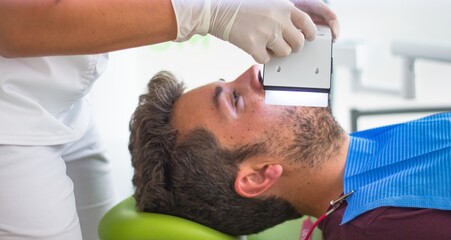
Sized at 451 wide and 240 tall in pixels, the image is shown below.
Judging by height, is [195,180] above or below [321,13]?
below

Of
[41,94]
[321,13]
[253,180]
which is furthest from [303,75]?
[41,94]

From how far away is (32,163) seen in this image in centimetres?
132

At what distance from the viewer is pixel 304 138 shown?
58.3 inches

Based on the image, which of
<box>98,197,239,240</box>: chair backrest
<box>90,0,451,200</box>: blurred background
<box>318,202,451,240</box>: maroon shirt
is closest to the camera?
<box>318,202,451,240</box>: maroon shirt

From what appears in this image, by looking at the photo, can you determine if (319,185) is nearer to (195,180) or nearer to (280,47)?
(195,180)

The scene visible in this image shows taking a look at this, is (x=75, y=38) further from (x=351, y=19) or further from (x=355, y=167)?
(x=351, y=19)

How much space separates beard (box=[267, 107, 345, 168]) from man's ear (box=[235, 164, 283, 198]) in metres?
0.05

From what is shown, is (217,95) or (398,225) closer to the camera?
(398,225)

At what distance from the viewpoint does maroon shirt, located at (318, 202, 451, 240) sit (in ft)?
Answer: 4.01

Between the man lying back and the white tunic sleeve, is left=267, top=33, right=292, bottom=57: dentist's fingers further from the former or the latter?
the white tunic sleeve

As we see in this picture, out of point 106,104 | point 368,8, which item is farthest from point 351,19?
point 106,104

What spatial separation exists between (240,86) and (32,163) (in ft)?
1.97

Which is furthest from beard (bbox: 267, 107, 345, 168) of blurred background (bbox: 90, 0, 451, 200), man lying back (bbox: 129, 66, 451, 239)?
blurred background (bbox: 90, 0, 451, 200)

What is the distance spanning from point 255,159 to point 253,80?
230 mm
